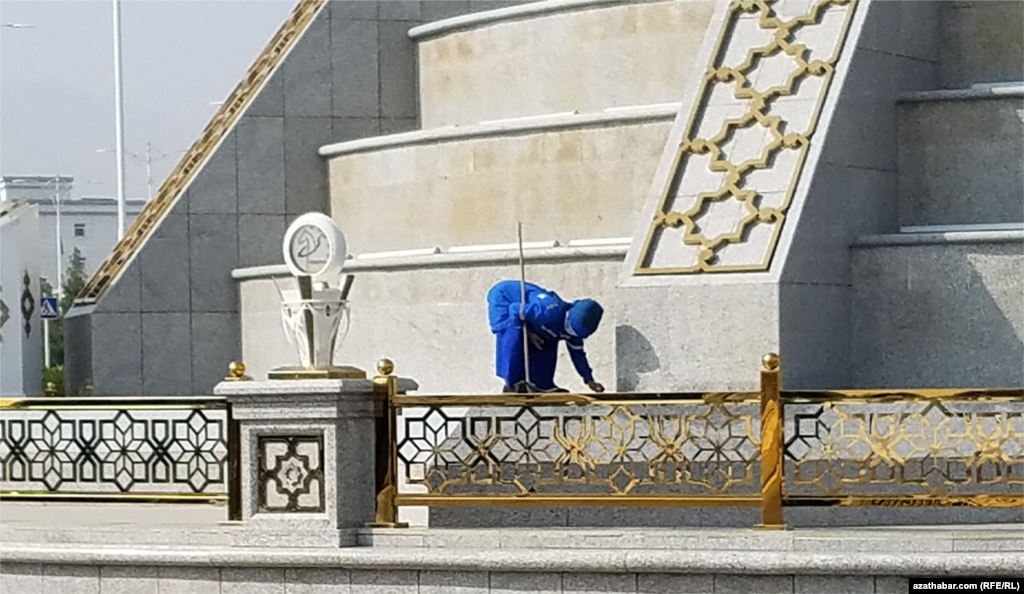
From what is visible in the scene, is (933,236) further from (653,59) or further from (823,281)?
(653,59)

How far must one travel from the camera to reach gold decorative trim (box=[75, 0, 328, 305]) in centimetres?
1817

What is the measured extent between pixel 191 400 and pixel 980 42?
664 cm

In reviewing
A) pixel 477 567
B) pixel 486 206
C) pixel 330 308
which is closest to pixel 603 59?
pixel 486 206

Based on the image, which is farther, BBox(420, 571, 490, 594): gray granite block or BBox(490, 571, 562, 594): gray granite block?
BBox(420, 571, 490, 594): gray granite block

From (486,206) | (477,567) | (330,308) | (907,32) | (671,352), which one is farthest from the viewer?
(486,206)

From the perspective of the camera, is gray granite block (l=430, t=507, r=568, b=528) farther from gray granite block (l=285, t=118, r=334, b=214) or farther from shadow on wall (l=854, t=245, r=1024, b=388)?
gray granite block (l=285, t=118, r=334, b=214)

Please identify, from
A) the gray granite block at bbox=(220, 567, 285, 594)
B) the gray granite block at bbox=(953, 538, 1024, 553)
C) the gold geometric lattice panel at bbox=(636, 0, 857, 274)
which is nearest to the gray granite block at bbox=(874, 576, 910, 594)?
the gray granite block at bbox=(953, 538, 1024, 553)

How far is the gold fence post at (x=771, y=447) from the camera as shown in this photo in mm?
9844

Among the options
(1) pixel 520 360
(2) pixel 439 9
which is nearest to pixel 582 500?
(1) pixel 520 360

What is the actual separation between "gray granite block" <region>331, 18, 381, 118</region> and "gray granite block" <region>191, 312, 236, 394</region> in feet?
7.13

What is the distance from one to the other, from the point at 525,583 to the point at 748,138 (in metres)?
4.39

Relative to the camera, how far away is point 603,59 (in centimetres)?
1625

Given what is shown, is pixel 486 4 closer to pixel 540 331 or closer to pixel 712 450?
pixel 540 331

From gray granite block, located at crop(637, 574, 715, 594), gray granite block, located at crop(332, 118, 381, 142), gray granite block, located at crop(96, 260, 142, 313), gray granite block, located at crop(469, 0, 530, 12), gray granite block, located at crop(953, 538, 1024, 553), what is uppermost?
gray granite block, located at crop(469, 0, 530, 12)
